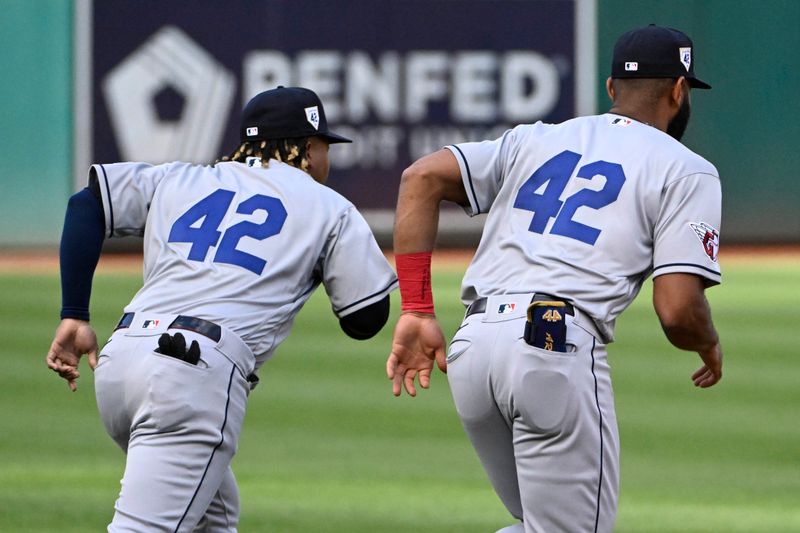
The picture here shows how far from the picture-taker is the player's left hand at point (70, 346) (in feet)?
11.6

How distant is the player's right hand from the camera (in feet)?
11.0

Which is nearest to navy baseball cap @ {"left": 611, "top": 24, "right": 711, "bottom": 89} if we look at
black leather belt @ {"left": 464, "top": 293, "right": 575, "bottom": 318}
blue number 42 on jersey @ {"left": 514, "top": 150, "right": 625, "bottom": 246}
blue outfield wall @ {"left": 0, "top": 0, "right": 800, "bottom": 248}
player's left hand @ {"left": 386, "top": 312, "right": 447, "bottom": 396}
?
blue number 42 on jersey @ {"left": 514, "top": 150, "right": 625, "bottom": 246}

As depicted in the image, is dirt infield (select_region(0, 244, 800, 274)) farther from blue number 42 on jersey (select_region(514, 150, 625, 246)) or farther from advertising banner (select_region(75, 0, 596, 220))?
blue number 42 on jersey (select_region(514, 150, 625, 246))

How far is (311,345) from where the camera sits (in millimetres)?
8812

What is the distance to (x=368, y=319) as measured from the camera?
12.0 feet

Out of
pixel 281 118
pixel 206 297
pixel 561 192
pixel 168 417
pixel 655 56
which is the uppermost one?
pixel 655 56

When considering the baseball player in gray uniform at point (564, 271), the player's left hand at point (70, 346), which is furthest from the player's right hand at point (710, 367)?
the player's left hand at point (70, 346)

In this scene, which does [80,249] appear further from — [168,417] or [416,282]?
[416,282]

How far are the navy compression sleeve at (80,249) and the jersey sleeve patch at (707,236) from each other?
1.50 metres

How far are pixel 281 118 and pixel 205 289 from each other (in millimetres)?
576

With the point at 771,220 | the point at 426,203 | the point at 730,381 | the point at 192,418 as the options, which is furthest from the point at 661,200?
the point at 771,220

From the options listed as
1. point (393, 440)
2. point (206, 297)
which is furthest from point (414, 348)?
point (393, 440)

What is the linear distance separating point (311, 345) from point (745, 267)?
4.61m

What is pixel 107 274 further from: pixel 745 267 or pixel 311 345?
pixel 745 267
